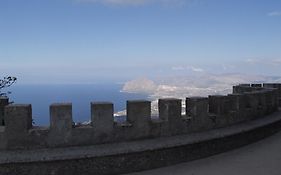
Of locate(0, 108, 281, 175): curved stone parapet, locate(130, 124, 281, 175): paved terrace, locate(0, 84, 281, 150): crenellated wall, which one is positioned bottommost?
locate(130, 124, 281, 175): paved terrace

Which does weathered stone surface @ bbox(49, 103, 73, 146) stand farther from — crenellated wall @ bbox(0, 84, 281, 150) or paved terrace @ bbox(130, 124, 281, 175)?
paved terrace @ bbox(130, 124, 281, 175)

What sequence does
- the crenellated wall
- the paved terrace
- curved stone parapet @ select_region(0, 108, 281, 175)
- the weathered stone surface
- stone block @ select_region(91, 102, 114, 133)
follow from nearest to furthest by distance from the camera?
curved stone parapet @ select_region(0, 108, 281, 175) → the crenellated wall → the weathered stone surface → stone block @ select_region(91, 102, 114, 133) → the paved terrace

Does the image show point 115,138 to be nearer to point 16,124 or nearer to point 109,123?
point 109,123

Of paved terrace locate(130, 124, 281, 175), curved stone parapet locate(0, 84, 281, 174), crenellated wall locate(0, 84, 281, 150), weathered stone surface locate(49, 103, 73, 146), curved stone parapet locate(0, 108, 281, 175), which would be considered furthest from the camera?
paved terrace locate(130, 124, 281, 175)

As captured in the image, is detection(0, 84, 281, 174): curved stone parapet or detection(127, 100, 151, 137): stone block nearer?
detection(0, 84, 281, 174): curved stone parapet

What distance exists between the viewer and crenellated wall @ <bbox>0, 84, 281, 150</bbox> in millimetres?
6934

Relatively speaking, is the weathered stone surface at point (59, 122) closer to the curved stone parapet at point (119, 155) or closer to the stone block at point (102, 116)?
the curved stone parapet at point (119, 155)

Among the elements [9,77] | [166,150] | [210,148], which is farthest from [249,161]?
[9,77]

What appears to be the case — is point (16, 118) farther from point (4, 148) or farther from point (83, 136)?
point (83, 136)

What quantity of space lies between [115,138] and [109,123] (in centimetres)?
32

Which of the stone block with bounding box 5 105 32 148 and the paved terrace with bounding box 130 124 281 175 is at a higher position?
the stone block with bounding box 5 105 32 148

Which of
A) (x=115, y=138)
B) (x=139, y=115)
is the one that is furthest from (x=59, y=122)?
(x=139, y=115)

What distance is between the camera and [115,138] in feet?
24.9

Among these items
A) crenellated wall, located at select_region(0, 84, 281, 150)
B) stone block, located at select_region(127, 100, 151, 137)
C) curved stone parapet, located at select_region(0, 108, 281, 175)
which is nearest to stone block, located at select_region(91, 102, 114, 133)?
crenellated wall, located at select_region(0, 84, 281, 150)
